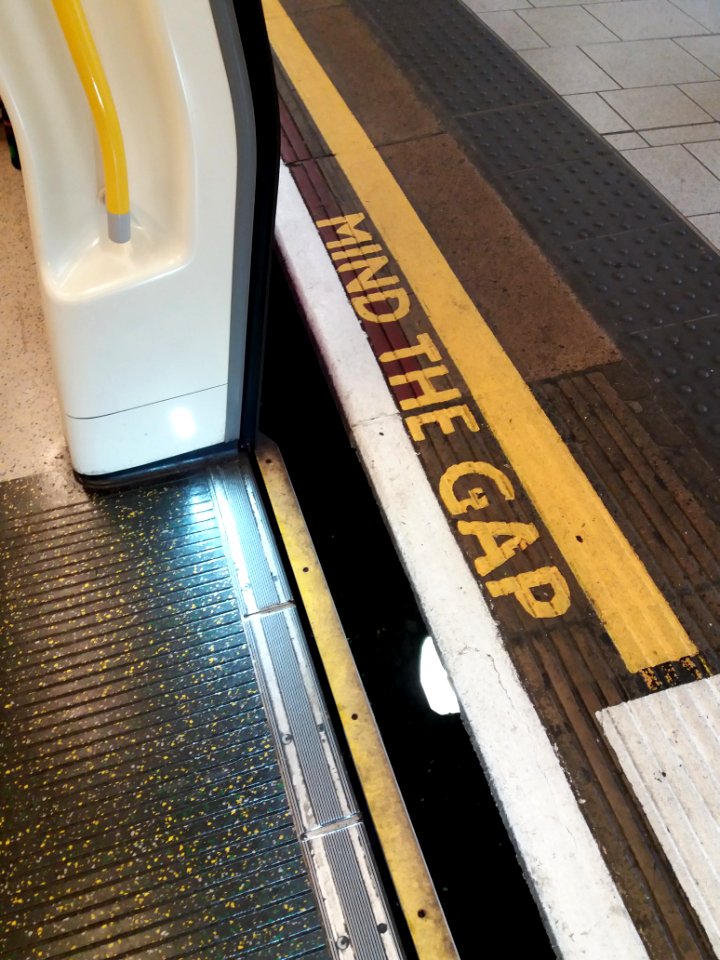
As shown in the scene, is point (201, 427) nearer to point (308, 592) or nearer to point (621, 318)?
A: point (308, 592)

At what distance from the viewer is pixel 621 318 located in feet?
7.34

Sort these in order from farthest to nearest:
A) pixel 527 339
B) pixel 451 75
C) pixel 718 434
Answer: pixel 451 75, pixel 527 339, pixel 718 434

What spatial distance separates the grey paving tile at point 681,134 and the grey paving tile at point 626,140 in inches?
1.5

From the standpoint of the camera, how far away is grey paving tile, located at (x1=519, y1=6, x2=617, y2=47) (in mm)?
3527

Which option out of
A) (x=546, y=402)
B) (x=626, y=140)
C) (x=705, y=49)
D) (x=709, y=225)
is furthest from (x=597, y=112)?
(x=546, y=402)

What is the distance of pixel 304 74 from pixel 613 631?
283 centimetres

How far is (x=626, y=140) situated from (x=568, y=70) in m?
0.65

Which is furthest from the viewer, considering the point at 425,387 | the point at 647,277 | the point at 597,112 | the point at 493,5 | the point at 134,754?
the point at 493,5

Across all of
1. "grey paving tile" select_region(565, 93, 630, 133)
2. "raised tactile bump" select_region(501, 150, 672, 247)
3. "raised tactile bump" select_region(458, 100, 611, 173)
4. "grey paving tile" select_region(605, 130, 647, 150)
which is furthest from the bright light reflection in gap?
"grey paving tile" select_region(565, 93, 630, 133)

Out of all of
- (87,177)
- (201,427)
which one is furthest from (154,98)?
(201,427)

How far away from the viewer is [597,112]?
307cm

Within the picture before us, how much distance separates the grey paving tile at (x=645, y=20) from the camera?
3.65 metres

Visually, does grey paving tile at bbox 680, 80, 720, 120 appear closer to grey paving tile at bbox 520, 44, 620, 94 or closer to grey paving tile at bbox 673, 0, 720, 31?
grey paving tile at bbox 520, 44, 620, 94

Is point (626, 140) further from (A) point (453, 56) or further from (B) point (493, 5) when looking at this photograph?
(B) point (493, 5)
